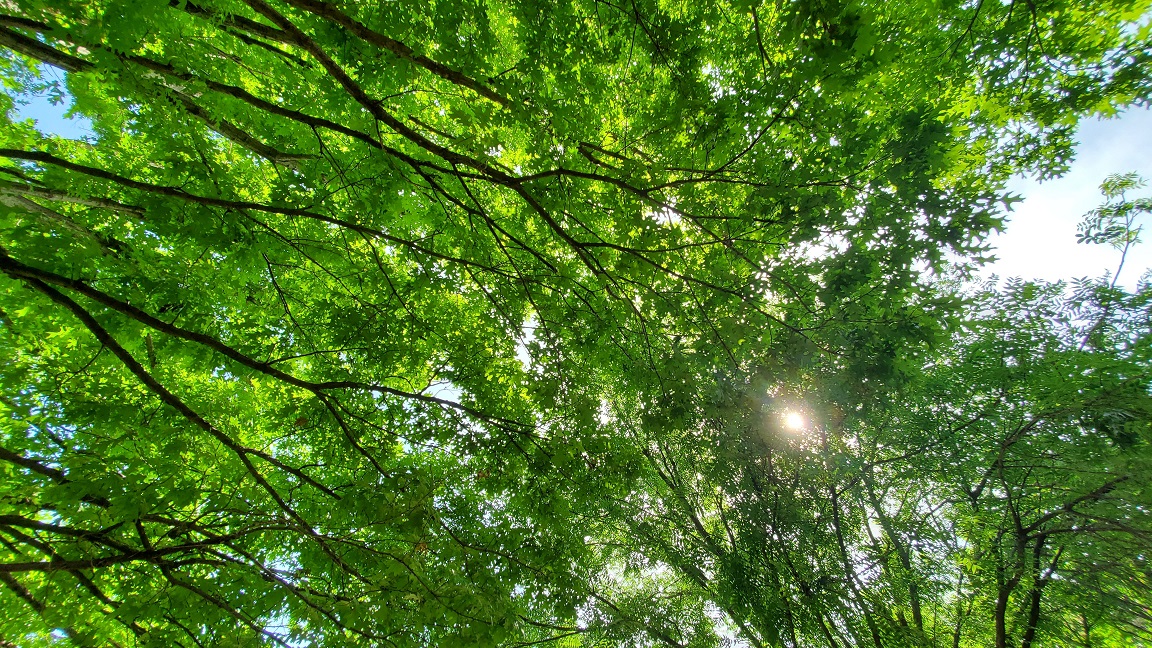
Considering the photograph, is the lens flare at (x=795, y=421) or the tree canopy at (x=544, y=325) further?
the lens flare at (x=795, y=421)

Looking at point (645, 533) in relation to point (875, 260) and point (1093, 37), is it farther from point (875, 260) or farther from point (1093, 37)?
point (1093, 37)

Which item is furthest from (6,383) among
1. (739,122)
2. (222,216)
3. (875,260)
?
(875,260)

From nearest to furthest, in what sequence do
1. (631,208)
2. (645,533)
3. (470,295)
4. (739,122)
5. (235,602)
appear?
(235,602) → (739,122) → (631,208) → (470,295) → (645,533)

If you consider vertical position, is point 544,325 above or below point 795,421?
below

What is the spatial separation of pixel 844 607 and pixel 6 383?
24.4 ft

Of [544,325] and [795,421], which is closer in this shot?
[544,325]

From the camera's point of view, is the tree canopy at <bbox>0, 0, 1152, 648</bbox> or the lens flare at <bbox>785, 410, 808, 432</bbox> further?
the lens flare at <bbox>785, 410, 808, 432</bbox>

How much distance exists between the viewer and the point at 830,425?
534cm

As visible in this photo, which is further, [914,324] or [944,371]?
[944,371]

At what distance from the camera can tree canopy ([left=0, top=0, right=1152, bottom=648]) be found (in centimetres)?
252

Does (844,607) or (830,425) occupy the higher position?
(830,425)

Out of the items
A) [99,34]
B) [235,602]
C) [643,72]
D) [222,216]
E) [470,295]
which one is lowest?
[235,602]

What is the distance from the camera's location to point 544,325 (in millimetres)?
3334

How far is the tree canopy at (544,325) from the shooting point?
8.28 ft
